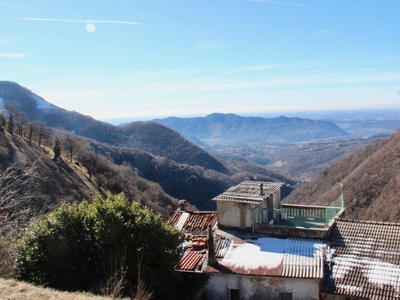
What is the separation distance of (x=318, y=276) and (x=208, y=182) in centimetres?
8018

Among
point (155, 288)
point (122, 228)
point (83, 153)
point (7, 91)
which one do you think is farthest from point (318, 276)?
point (7, 91)

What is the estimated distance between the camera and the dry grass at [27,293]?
8930mm

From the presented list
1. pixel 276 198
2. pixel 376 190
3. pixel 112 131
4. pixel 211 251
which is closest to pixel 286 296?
pixel 211 251

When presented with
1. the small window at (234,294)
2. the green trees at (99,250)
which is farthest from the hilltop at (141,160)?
the green trees at (99,250)

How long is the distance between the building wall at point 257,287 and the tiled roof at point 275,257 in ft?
0.93

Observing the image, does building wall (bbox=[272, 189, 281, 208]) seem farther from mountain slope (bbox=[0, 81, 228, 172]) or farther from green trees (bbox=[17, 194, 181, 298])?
mountain slope (bbox=[0, 81, 228, 172])

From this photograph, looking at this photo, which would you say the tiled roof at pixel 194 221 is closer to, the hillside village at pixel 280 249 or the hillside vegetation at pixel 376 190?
the hillside village at pixel 280 249

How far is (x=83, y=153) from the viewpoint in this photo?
64688mm

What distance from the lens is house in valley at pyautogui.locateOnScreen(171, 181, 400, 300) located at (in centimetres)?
1316

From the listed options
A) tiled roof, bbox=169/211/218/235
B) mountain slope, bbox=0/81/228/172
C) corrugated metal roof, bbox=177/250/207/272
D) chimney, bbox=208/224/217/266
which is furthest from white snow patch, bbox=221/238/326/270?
mountain slope, bbox=0/81/228/172

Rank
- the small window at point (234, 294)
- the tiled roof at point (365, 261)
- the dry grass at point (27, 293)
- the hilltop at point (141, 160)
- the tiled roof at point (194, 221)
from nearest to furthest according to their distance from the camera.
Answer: the dry grass at point (27, 293), the tiled roof at point (365, 261), the small window at point (234, 294), the tiled roof at point (194, 221), the hilltop at point (141, 160)

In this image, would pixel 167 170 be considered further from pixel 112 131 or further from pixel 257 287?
pixel 257 287

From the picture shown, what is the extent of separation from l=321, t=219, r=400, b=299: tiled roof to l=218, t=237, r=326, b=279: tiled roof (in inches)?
29.2

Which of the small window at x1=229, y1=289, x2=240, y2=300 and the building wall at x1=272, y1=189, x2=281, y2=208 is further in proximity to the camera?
the building wall at x1=272, y1=189, x2=281, y2=208
